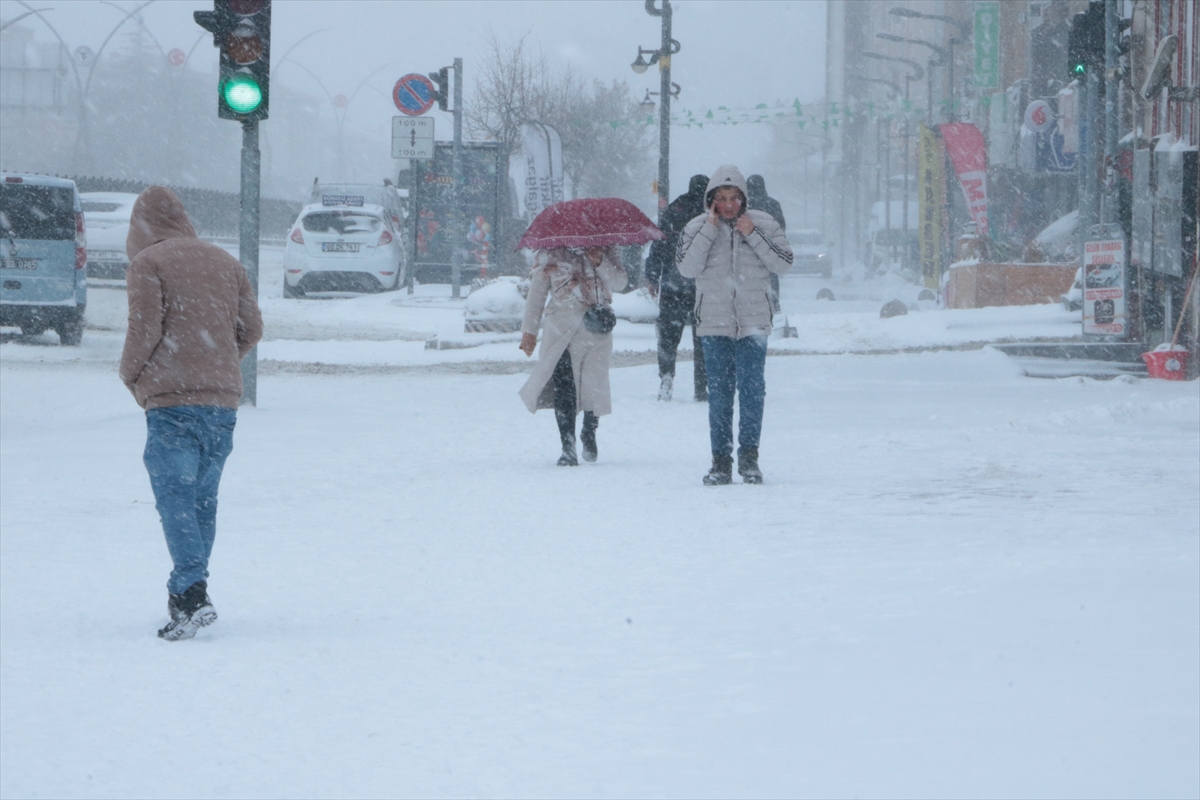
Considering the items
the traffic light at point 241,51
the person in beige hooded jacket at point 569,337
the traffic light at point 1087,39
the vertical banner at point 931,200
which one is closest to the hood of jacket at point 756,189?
the person in beige hooded jacket at point 569,337

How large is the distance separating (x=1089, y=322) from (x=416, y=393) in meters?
7.16

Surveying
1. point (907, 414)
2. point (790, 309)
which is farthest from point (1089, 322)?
point (790, 309)

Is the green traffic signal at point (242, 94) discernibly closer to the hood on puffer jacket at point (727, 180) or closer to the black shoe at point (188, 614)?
the hood on puffer jacket at point (727, 180)

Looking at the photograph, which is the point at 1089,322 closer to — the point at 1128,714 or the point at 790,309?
the point at 1128,714

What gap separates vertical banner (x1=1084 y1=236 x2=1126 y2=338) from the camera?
15766 millimetres

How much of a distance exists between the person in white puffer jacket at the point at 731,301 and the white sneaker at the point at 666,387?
412 centimetres

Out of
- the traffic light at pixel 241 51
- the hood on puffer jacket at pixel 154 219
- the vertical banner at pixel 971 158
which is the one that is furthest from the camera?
the vertical banner at pixel 971 158

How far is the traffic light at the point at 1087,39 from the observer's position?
15609 millimetres

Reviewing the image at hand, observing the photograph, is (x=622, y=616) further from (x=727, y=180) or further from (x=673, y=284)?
(x=673, y=284)

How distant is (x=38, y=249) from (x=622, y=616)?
13811 millimetres

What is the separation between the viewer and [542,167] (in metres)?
29.1

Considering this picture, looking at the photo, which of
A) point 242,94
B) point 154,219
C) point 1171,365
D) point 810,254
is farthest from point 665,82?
point 810,254

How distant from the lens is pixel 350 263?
26.0 metres

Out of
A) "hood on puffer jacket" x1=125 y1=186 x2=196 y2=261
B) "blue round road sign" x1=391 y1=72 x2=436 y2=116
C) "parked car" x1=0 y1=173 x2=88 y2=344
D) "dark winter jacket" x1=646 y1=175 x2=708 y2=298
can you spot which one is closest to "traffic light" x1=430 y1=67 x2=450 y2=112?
"blue round road sign" x1=391 y1=72 x2=436 y2=116
